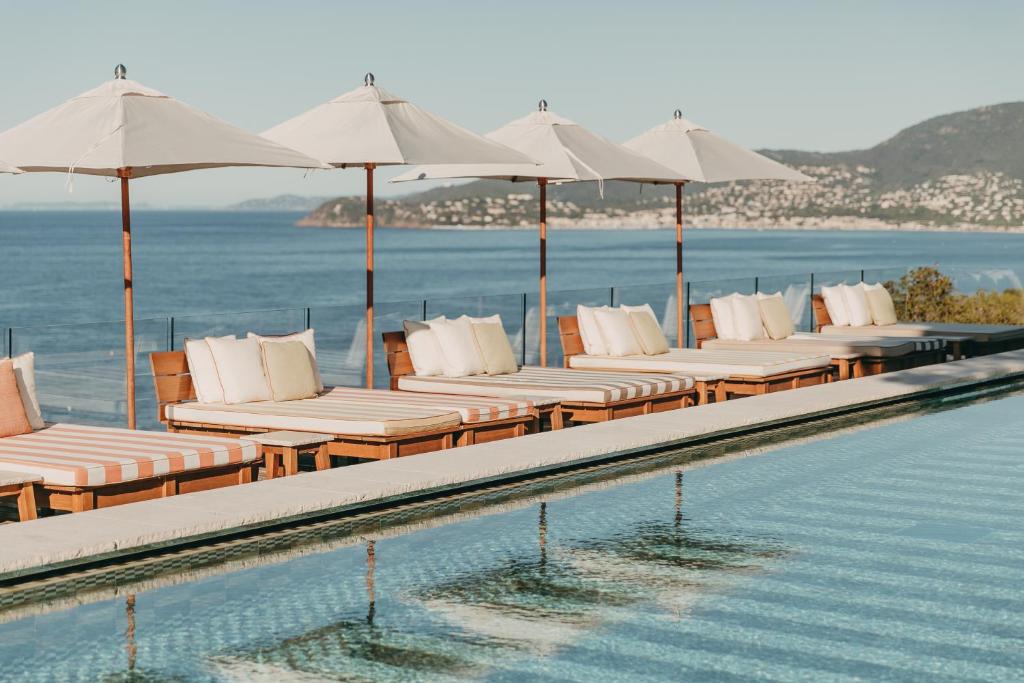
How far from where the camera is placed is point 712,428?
1049cm

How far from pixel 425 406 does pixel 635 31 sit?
53784 mm

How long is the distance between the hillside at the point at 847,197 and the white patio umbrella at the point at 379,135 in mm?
63574

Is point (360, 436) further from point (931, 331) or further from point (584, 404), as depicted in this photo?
point (931, 331)

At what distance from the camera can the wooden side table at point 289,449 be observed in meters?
8.92

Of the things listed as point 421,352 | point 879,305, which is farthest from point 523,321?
point 879,305

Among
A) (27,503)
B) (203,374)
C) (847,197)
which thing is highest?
(847,197)

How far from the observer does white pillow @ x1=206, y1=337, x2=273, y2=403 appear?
10.0 meters

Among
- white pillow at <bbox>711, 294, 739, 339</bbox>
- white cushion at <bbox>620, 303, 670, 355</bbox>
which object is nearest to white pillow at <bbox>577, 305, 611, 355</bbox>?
white cushion at <bbox>620, 303, 670, 355</bbox>

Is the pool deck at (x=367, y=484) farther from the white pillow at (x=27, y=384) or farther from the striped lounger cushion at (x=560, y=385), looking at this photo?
the white pillow at (x=27, y=384)

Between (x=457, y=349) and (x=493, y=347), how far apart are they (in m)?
0.39

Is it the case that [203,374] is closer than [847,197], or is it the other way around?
[203,374]

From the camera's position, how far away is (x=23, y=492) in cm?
757

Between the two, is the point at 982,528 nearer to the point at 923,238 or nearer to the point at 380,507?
the point at 380,507

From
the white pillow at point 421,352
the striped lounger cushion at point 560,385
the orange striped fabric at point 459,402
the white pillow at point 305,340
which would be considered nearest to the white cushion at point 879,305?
the striped lounger cushion at point 560,385
